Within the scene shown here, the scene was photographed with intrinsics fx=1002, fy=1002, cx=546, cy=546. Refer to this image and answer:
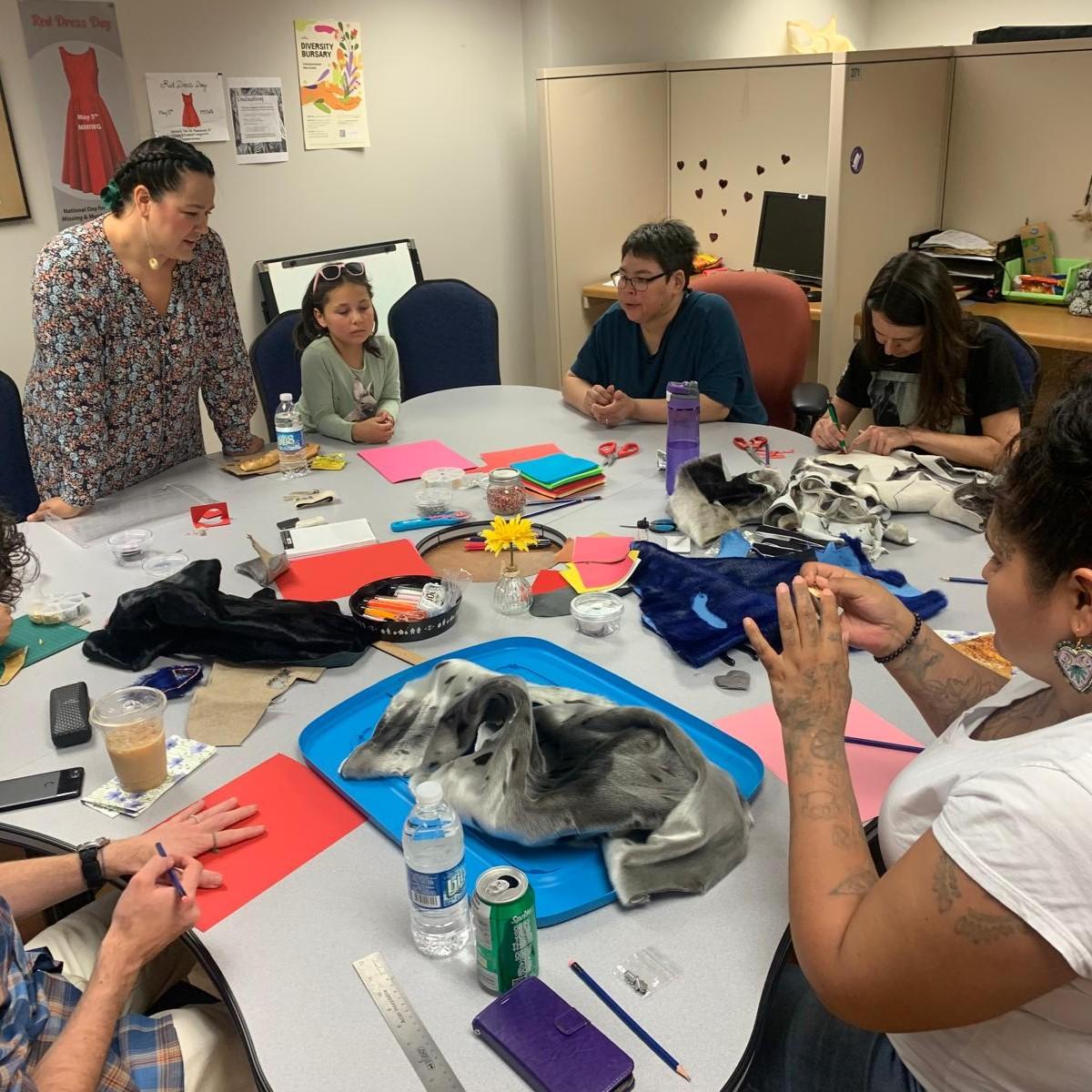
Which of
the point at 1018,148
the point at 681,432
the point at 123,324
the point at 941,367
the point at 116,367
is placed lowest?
the point at 681,432

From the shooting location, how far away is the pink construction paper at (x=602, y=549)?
2.13 meters

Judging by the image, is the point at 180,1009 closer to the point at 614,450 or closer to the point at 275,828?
the point at 275,828

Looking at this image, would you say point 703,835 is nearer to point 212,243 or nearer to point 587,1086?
point 587,1086

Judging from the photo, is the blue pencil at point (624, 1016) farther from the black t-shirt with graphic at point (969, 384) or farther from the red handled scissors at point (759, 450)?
the black t-shirt with graphic at point (969, 384)

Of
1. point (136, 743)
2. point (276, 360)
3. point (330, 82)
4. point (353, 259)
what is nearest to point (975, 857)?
point (136, 743)

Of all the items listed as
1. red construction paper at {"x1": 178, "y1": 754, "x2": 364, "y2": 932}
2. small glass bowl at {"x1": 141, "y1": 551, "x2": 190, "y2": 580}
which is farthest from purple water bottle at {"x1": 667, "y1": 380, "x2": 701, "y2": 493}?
red construction paper at {"x1": 178, "y1": 754, "x2": 364, "y2": 932}

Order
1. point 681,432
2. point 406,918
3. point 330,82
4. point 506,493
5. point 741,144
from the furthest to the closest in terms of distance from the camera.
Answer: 1. point 741,144
2. point 330,82
3. point 681,432
4. point 506,493
5. point 406,918

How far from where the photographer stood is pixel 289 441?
2680 millimetres

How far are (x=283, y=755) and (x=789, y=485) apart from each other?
4.18 feet

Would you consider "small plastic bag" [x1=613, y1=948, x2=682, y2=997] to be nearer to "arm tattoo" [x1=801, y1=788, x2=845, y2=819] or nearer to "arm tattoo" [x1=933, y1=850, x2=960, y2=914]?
"arm tattoo" [x1=801, y1=788, x2=845, y2=819]

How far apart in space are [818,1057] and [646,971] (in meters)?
0.28

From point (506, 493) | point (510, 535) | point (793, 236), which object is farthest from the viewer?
point (793, 236)

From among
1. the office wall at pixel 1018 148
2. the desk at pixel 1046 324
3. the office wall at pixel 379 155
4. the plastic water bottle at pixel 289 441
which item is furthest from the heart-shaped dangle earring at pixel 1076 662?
the office wall at pixel 1018 148

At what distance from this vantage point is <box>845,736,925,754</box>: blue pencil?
4.92ft
